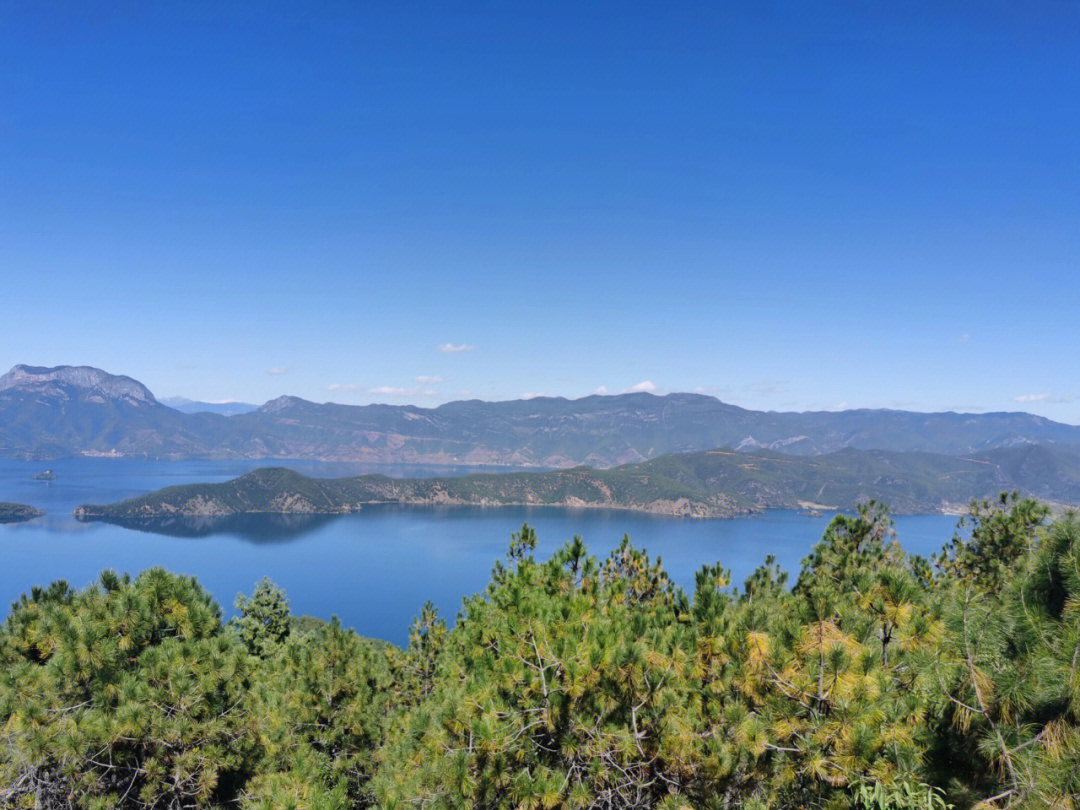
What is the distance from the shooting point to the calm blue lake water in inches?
4055

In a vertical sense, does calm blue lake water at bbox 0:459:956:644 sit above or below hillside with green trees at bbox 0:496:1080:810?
below

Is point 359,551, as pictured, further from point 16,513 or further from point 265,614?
point 265,614

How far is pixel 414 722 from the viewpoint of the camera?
710cm

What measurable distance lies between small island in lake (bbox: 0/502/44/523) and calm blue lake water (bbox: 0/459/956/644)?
5.08 m

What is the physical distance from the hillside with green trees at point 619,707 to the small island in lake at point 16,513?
22206cm

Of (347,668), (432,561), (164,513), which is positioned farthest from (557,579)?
(164,513)

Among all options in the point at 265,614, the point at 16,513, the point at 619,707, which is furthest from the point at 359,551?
the point at 619,707

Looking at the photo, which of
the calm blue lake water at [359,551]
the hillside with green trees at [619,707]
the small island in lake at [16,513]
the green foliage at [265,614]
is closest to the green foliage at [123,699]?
the hillside with green trees at [619,707]

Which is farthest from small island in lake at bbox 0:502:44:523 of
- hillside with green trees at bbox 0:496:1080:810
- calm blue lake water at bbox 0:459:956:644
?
hillside with green trees at bbox 0:496:1080:810

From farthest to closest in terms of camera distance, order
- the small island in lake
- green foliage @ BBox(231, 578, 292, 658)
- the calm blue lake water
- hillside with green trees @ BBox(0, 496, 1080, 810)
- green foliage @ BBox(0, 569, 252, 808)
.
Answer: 1. the small island in lake
2. the calm blue lake water
3. green foliage @ BBox(231, 578, 292, 658)
4. green foliage @ BBox(0, 569, 252, 808)
5. hillside with green trees @ BBox(0, 496, 1080, 810)

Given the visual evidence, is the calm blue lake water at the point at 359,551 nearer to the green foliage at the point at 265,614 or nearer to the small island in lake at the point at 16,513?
the small island in lake at the point at 16,513

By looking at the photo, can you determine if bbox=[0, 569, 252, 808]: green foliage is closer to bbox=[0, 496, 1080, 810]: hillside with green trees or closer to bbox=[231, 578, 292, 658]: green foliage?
bbox=[0, 496, 1080, 810]: hillside with green trees

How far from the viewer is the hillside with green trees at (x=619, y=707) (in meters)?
4.09

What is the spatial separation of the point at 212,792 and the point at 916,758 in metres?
8.99
